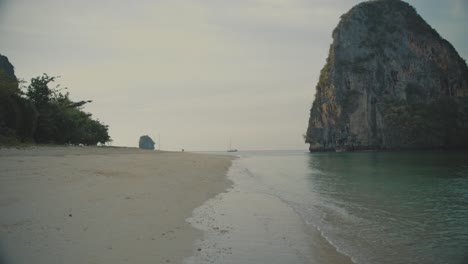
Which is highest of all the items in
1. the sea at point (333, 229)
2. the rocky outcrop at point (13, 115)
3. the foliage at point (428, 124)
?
the foliage at point (428, 124)

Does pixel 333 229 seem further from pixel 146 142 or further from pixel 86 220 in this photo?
pixel 146 142

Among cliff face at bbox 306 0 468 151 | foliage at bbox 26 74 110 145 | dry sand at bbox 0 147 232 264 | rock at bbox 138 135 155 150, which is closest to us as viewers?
dry sand at bbox 0 147 232 264

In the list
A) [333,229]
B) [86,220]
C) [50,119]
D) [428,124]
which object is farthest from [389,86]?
[86,220]

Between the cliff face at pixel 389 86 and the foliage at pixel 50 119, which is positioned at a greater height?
the cliff face at pixel 389 86

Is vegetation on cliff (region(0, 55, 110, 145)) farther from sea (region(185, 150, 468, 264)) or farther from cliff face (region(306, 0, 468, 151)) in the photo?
cliff face (region(306, 0, 468, 151))

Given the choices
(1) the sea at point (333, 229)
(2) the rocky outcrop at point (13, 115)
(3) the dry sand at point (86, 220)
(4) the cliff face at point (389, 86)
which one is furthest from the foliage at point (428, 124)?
(3) the dry sand at point (86, 220)

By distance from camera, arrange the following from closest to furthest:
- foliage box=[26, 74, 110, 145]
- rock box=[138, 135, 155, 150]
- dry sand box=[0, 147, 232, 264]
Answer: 1. dry sand box=[0, 147, 232, 264]
2. foliage box=[26, 74, 110, 145]
3. rock box=[138, 135, 155, 150]

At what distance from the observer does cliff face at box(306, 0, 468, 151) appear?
3878 inches

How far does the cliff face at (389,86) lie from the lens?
323 feet

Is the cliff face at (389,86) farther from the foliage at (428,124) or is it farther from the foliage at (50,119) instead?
the foliage at (50,119)

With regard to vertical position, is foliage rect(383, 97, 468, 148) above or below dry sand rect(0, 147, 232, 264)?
above

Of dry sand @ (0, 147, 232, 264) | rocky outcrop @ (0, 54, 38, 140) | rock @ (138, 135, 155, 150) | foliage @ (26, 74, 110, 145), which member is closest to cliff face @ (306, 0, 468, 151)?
foliage @ (26, 74, 110, 145)

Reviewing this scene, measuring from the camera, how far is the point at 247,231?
6.94 meters

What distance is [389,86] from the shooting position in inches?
4437
